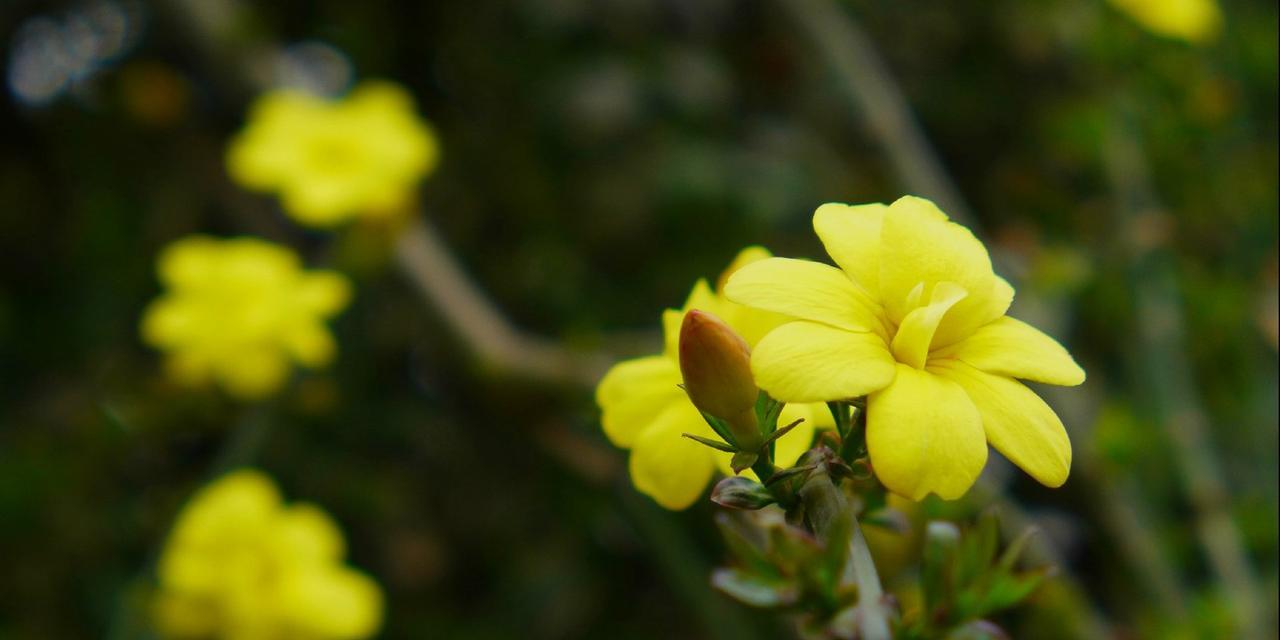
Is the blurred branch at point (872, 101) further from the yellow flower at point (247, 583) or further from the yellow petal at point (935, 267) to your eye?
the yellow petal at point (935, 267)

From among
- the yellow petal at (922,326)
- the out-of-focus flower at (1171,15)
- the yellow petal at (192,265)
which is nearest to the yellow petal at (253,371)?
the yellow petal at (192,265)

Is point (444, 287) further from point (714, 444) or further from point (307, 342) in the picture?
point (714, 444)

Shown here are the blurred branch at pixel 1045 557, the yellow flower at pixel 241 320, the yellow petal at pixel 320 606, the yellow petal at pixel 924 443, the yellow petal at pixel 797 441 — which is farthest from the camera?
the yellow flower at pixel 241 320

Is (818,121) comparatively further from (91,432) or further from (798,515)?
(798,515)

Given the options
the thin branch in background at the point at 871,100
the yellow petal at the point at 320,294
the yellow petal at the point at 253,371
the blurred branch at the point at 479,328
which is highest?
the thin branch in background at the point at 871,100

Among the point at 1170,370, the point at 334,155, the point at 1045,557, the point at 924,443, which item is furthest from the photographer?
the point at 334,155

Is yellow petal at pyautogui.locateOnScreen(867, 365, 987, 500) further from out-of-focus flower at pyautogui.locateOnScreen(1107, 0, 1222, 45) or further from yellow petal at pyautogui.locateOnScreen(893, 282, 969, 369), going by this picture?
out-of-focus flower at pyautogui.locateOnScreen(1107, 0, 1222, 45)

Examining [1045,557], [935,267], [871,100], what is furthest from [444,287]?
[935,267]
